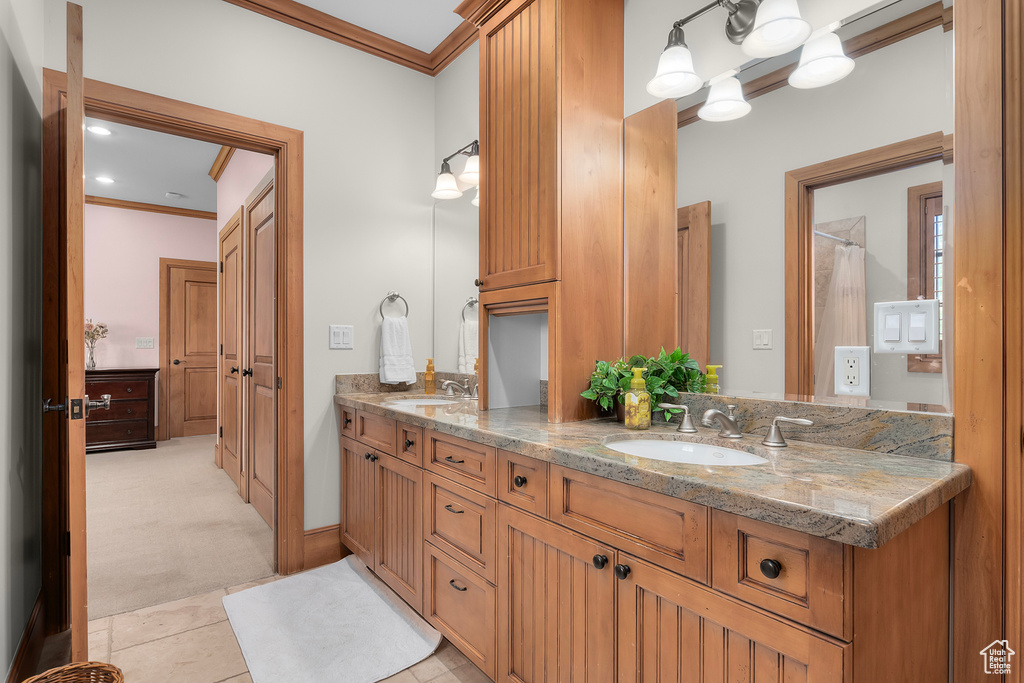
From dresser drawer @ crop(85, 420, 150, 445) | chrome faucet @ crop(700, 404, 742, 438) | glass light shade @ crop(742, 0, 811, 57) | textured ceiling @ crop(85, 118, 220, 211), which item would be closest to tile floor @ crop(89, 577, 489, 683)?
chrome faucet @ crop(700, 404, 742, 438)

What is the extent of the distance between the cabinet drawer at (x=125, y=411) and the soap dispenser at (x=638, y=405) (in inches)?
221

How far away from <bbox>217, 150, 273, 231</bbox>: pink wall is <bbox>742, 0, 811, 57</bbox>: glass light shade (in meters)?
2.83

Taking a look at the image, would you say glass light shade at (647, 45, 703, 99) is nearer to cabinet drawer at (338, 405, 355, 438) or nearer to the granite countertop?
the granite countertop

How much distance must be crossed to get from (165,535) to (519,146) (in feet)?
9.80

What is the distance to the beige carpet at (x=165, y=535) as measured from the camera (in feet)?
7.91

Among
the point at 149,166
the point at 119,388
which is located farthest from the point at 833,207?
the point at 119,388

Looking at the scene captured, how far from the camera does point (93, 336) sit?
5434mm

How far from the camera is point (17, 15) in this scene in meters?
1.60

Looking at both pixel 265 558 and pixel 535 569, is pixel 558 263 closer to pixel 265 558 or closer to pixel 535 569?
pixel 535 569

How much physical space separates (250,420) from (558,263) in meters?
2.77

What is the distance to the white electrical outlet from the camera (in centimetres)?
132

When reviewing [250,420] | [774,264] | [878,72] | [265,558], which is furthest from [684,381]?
[250,420]

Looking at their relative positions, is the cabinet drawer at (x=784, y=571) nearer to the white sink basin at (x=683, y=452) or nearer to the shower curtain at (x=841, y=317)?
the white sink basin at (x=683, y=452)

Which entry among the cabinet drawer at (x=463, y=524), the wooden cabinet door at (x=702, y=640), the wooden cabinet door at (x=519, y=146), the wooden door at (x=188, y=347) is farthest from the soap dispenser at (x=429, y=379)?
the wooden door at (x=188, y=347)
